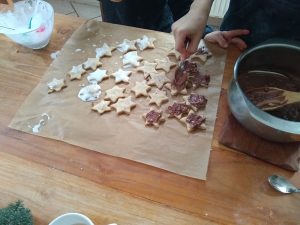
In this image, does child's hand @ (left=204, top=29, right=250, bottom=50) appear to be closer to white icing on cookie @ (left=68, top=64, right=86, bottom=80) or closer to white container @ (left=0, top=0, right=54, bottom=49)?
white icing on cookie @ (left=68, top=64, right=86, bottom=80)

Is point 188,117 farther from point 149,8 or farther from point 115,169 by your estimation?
point 149,8

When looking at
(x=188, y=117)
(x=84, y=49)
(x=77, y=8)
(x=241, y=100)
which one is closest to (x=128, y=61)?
(x=84, y=49)

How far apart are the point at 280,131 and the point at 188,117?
24cm

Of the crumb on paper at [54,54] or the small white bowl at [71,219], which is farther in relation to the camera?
the crumb on paper at [54,54]

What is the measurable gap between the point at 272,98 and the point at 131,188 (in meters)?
0.40

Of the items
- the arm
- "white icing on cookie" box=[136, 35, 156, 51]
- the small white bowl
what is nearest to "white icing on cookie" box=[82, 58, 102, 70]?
"white icing on cookie" box=[136, 35, 156, 51]

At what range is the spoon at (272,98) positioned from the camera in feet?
2.37

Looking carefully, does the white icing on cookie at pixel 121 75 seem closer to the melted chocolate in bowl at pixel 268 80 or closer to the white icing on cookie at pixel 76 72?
the white icing on cookie at pixel 76 72

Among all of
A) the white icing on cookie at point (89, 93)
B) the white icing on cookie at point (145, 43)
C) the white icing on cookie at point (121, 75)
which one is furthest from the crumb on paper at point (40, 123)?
the white icing on cookie at point (145, 43)

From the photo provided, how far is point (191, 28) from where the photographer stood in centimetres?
82

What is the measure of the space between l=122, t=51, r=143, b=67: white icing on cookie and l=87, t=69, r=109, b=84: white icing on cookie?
0.25 ft

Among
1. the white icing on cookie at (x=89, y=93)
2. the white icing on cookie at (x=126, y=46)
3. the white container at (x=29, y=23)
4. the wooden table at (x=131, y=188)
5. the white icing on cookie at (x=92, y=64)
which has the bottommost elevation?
the wooden table at (x=131, y=188)

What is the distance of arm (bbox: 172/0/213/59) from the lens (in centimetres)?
82

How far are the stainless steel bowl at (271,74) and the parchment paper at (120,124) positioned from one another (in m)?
0.11
